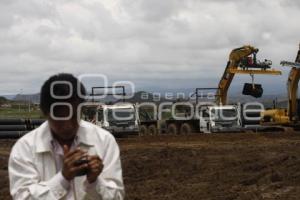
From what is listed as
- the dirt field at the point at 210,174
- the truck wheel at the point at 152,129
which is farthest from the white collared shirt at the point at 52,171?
the truck wheel at the point at 152,129

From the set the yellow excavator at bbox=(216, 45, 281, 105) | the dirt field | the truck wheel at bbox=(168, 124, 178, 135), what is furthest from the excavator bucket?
the dirt field

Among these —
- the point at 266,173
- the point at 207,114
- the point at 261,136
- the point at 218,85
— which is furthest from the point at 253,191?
the point at 218,85

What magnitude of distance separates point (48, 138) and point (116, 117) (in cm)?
2645

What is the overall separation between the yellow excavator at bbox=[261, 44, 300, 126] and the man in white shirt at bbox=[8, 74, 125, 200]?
2576 centimetres

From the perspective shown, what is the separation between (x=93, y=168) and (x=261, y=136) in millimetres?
23961

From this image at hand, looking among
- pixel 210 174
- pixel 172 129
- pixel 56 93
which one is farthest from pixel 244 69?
pixel 56 93

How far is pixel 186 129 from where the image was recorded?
30953 millimetres

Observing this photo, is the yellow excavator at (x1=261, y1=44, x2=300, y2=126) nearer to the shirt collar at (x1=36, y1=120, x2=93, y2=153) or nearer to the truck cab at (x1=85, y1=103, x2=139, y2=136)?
the truck cab at (x1=85, y1=103, x2=139, y2=136)

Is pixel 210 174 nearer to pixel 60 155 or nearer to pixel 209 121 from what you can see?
pixel 60 155

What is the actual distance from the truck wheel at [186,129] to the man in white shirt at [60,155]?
1074 inches

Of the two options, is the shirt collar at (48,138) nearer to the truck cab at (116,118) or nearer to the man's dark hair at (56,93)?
the man's dark hair at (56,93)

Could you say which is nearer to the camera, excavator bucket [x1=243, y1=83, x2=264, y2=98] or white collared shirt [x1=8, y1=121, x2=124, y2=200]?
white collared shirt [x1=8, y1=121, x2=124, y2=200]

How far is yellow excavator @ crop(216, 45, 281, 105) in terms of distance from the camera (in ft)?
99.5

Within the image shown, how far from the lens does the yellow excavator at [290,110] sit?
2880 centimetres
